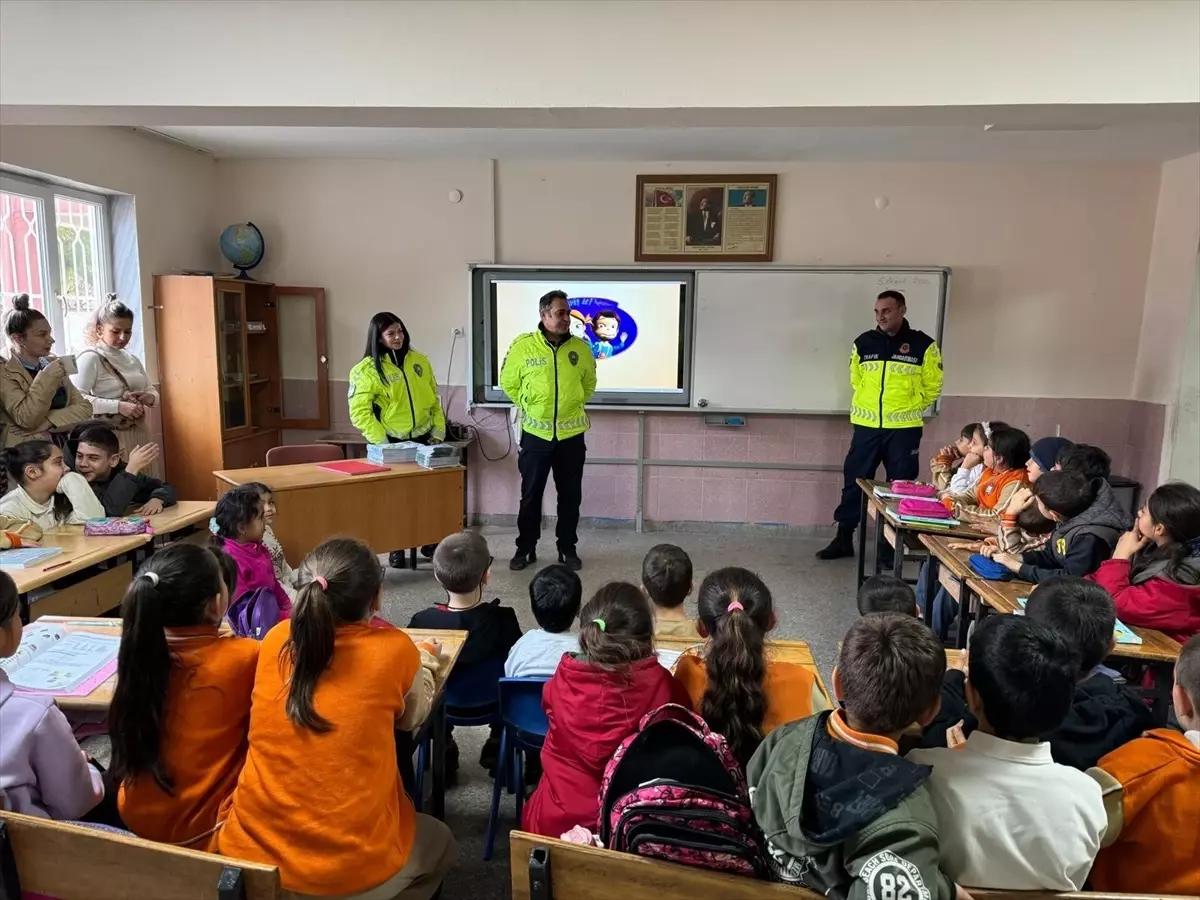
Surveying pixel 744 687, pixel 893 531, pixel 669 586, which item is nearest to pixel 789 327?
pixel 893 531

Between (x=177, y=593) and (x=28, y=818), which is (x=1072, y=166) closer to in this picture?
(x=177, y=593)

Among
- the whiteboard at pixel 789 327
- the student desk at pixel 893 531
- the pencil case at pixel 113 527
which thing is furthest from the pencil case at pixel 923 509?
the pencil case at pixel 113 527

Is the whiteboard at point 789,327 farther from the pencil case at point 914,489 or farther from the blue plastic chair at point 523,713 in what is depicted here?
the blue plastic chair at point 523,713

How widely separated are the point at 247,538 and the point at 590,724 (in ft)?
4.98

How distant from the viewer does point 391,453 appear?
14.1 ft

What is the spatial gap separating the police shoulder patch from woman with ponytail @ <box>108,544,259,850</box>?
1103 mm

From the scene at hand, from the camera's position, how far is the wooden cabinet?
16.2 feet

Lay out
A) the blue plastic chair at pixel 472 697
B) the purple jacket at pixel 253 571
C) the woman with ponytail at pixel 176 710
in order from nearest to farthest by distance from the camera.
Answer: the woman with ponytail at pixel 176 710
the blue plastic chair at pixel 472 697
the purple jacket at pixel 253 571

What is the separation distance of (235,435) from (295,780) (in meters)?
4.30

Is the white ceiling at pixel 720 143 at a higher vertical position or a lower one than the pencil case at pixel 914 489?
higher

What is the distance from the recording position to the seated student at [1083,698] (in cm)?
149

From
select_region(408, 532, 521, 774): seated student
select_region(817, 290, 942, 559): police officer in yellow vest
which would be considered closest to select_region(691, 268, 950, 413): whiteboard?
select_region(817, 290, 942, 559): police officer in yellow vest

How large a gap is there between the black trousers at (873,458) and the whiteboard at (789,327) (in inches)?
19.6

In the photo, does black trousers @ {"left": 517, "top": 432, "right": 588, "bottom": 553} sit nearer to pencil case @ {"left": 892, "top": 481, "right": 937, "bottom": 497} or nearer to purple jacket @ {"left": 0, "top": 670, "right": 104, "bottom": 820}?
pencil case @ {"left": 892, "top": 481, "right": 937, "bottom": 497}
